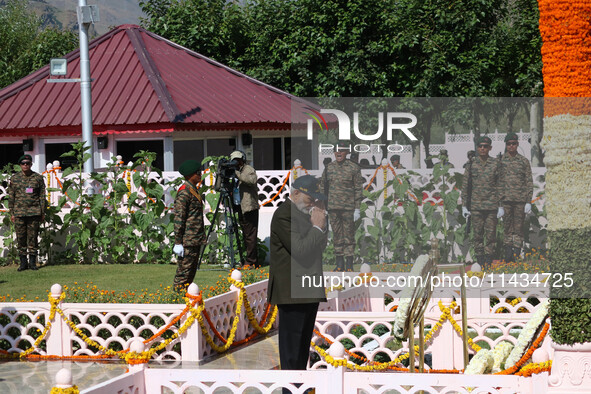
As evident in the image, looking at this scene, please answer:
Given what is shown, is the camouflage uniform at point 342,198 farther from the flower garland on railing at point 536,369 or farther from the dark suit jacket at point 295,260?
the flower garland on railing at point 536,369

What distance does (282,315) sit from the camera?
734cm

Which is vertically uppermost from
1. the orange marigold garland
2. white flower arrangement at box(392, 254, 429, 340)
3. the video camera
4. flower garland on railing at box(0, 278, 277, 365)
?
the orange marigold garland

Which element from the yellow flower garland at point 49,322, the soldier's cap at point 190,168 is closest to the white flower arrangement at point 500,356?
the yellow flower garland at point 49,322

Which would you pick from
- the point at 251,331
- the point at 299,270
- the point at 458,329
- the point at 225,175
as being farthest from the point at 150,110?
the point at 299,270

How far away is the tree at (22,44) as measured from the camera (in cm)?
3578

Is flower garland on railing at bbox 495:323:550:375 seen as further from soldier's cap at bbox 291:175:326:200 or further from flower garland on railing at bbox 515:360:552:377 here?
soldier's cap at bbox 291:175:326:200

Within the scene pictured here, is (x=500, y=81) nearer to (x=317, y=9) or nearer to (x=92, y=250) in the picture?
(x=317, y=9)

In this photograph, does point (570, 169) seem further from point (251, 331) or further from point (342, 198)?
point (342, 198)

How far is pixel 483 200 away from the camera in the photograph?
42.7 feet

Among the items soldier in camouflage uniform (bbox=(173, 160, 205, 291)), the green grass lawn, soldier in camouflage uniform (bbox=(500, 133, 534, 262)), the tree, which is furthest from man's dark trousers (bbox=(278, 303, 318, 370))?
the tree

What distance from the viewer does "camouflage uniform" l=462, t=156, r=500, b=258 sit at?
42.2 feet

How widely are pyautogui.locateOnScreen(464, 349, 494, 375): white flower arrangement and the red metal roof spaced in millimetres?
15147

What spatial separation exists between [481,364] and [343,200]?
681cm

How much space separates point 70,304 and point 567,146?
614 cm
